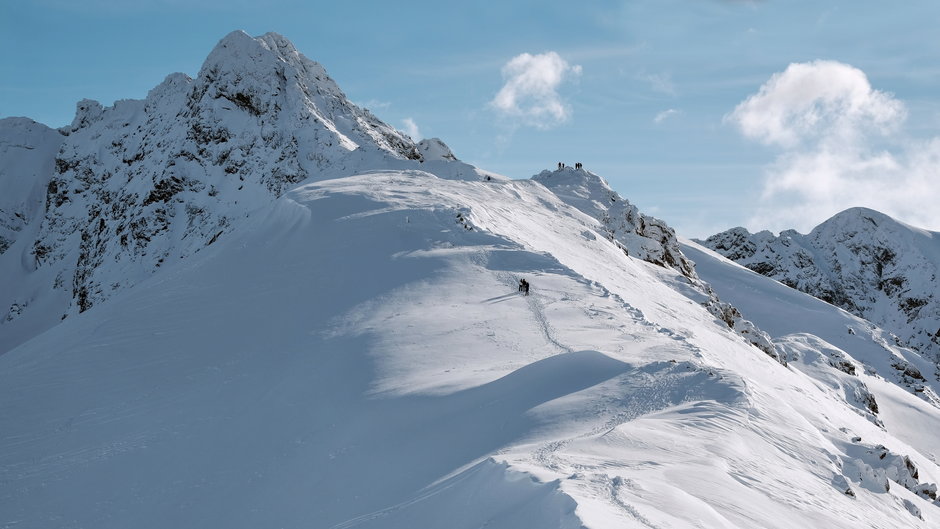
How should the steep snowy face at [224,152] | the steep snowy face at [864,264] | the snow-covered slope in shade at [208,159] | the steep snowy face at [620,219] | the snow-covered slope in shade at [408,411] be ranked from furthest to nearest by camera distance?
the steep snowy face at [864,264] < the snow-covered slope in shade at [208,159] < the steep snowy face at [224,152] < the steep snowy face at [620,219] < the snow-covered slope in shade at [408,411]

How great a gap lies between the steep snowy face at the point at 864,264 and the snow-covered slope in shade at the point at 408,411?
105 m

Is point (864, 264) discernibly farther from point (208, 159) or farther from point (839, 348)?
point (208, 159)

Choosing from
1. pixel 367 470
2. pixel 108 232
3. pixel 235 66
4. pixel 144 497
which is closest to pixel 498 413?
pixel 367 470

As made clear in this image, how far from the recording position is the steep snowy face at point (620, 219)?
4109 cm

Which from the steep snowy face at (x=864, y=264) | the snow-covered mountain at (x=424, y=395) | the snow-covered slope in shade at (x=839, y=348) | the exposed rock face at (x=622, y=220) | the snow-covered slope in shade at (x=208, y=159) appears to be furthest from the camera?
the steep snowy face at (x=864, y=264)

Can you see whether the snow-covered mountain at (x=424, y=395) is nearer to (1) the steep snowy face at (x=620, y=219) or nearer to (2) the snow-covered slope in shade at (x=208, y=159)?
(1) the steep snowy face at (x=620, y=219)

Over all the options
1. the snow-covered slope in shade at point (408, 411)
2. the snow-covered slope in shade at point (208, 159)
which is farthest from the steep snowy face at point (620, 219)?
the snow-covered slope in shade at point (208, 159)

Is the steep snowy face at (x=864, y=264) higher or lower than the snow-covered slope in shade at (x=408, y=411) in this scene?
higher

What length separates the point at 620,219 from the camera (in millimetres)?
43812

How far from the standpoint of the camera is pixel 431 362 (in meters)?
16.0

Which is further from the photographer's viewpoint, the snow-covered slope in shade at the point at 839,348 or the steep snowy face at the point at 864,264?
the steep snowy face at the point at 864,264

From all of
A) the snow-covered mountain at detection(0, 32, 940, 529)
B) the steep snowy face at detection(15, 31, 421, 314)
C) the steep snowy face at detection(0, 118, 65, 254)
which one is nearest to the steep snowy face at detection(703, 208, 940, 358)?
the steep snowy face at detection(15, 31, 421, 314)

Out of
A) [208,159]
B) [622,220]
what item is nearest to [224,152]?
[208,159]

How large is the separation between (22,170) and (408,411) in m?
130
